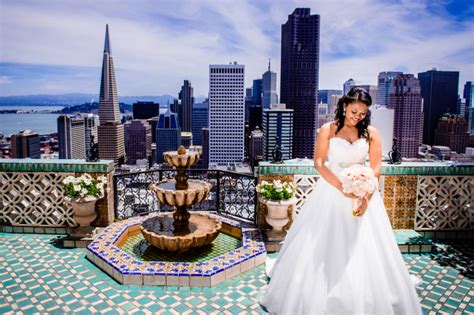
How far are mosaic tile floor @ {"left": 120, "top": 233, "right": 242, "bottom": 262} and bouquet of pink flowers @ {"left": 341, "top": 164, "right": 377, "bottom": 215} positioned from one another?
121 inches

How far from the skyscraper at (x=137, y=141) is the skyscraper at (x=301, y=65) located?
64.1 metres

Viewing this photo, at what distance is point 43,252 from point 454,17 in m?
18.0

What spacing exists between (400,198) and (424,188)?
1.56 ft

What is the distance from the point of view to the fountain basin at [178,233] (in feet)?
19.0

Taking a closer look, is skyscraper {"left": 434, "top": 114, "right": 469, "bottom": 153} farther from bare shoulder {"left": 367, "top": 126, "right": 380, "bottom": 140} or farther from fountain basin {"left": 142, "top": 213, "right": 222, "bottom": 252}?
bare shoulder {"left": 367, "top": 126, "right": 380, "bottom": 140}

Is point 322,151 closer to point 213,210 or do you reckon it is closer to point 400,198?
point 400,198

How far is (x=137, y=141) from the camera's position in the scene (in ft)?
472

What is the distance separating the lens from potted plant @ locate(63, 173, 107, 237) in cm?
640

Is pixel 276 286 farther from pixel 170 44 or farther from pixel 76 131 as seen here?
pixel 76 131

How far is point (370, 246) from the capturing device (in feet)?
12.3


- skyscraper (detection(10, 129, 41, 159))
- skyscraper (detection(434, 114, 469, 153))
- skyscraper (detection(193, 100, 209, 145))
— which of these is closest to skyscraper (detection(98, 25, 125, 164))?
skyscraper (detection(193, 100, 209, 145))

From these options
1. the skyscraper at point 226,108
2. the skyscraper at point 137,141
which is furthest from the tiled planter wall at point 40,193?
the skyscraper at point 226,108

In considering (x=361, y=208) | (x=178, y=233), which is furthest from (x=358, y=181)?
(x=178, y=233)

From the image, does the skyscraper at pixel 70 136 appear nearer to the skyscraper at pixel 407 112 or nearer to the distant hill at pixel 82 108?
the distant hill at pixel 82 108
